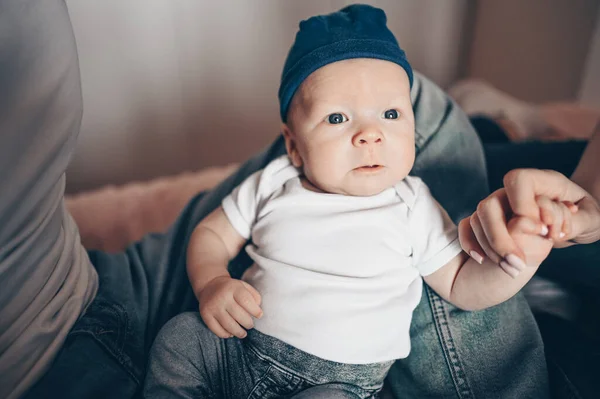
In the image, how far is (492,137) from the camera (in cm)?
127

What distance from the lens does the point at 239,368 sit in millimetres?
729

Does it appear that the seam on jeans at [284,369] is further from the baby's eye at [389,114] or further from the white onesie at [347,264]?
the baby's eye at [389,114]

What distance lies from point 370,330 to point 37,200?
47cm

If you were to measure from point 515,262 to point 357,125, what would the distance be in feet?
0.95

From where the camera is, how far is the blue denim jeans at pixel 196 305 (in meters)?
0.65

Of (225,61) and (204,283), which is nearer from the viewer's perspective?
(204,283)

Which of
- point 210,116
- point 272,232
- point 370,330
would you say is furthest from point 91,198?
point 370,330

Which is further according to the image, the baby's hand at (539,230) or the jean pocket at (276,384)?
the jean pocket at (276,384)

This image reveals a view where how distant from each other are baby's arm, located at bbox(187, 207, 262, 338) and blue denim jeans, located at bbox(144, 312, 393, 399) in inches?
1.4

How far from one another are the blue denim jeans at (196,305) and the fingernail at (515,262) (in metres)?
0.19

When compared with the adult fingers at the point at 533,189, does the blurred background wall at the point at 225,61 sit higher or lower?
lower

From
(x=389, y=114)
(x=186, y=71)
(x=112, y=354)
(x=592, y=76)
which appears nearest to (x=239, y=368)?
(x=112, y=354)

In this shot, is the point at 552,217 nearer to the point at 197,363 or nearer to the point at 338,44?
the point at 338,44

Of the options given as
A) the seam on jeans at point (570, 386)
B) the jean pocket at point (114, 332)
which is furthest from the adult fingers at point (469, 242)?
the jean pocket at point (114, 332)
